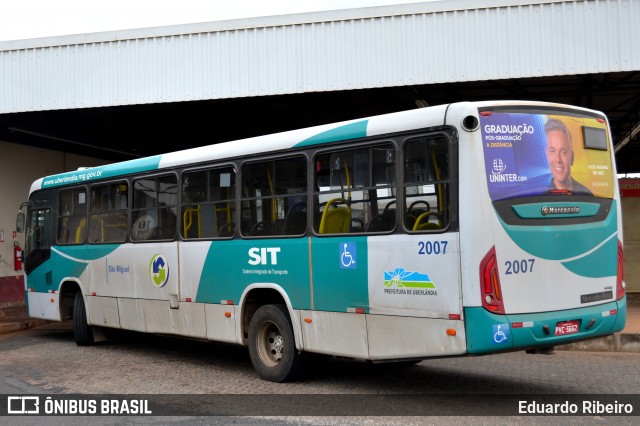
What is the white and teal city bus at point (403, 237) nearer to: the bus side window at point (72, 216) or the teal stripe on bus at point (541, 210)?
the teal stripe on bus at point (541, 210)

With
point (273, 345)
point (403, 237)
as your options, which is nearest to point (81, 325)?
point (273, 345)

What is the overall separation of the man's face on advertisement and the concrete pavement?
466 centimetres

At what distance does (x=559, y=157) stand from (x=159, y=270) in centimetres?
602

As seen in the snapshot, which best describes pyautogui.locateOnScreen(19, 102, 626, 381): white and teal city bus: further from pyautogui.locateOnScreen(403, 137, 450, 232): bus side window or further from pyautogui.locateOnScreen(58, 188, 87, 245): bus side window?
pyautogui.locateOnScreen(58, 188, 87, 245): bus side window

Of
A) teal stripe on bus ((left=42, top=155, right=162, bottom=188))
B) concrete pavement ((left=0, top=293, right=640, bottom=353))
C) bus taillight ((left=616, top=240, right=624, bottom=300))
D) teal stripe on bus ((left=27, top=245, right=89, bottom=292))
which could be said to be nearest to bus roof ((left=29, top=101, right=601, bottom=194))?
teal stripe on bus ((left=42, top=155, right=162, bottom=188))

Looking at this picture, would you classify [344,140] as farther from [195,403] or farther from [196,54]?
[196,54]

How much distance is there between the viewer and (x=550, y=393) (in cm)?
821

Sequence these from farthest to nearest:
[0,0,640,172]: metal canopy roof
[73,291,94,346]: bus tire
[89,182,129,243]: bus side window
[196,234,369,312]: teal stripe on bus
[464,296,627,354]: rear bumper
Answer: [73,291,94,346]: bus tire, [0,0,640,172]: metal canopy roof, [89,182,129,243]: bus side window, [196,234,369,312]: teal stripe on bus, [464,296,627,354]: rear bumper

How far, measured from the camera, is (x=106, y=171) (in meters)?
12.2

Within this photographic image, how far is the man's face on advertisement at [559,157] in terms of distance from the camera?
7.27m

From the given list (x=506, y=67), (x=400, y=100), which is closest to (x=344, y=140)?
(x=506, y=67)

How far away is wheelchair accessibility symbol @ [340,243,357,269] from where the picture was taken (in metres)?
7.96

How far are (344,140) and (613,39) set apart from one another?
6496mm

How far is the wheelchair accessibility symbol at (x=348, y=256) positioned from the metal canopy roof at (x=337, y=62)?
19.8 feet
